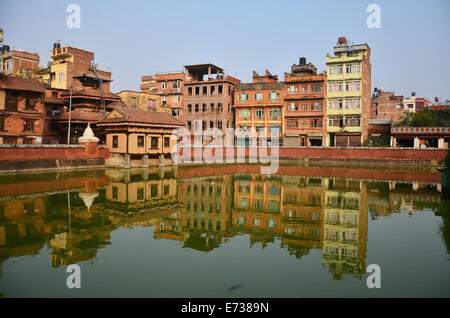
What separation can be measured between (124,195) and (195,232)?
335 inches

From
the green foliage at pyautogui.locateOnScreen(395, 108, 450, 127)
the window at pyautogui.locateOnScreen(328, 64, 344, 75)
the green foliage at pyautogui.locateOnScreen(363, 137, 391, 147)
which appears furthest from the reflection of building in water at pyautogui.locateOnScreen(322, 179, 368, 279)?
the green foliage at pyautogui.locateOnScreen(395, 108, 450, 127)

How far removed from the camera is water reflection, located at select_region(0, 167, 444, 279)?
10.7m

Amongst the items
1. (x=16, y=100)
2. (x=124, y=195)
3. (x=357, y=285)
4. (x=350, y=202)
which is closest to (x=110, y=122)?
(x=16, y=100)

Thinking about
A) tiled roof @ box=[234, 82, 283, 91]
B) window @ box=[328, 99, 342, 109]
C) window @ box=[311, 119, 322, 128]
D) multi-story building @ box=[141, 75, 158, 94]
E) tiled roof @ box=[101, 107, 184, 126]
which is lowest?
tiled roof @ box=[101, 107, 184, 126]

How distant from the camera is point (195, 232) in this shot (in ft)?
40.7

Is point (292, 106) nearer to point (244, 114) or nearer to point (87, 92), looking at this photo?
point (244, 114)

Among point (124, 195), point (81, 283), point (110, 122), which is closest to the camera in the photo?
point (81, 283)

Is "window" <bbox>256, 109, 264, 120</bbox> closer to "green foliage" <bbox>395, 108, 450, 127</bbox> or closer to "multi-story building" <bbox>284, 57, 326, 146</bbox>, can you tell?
"multi-story building" <bbox>284, 57, 326, 146</bbox>

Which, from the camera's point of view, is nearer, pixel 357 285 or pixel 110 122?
pixel 357 285

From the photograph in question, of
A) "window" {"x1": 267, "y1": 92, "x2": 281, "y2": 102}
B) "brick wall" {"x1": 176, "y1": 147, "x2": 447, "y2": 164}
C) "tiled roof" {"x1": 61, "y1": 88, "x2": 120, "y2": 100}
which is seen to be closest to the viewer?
"tiled roof" {"x1": 61, "y1": 88, "x2": 120, "y2": 100}

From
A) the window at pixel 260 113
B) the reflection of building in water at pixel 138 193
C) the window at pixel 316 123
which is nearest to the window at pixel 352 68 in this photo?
the window at pixel 316 123

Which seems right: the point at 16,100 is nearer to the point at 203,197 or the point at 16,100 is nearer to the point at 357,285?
the point at 203,197

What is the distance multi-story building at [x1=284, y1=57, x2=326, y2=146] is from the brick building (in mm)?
36788

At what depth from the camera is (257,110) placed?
191 feet
